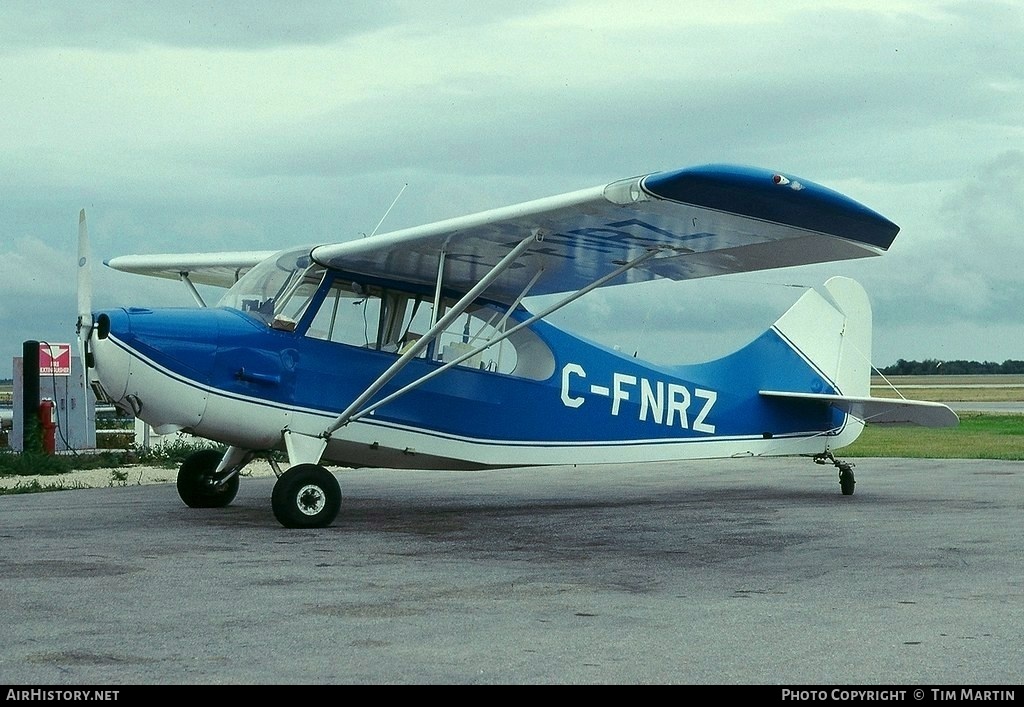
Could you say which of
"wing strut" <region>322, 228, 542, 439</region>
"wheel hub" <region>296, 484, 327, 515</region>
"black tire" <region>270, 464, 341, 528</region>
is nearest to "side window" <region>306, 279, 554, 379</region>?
"wing strut" <region>322, 228, 542, 439</region>

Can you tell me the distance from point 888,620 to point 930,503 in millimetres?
7536

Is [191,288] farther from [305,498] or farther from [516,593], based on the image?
[516,593]

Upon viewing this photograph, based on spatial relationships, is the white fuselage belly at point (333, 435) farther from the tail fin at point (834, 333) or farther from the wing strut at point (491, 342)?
the tail fin at point (834, 333)

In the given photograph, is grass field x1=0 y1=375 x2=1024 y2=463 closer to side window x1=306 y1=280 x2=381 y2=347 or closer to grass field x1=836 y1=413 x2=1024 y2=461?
grass field x1=836 y1=413 x2=1024 y2=461

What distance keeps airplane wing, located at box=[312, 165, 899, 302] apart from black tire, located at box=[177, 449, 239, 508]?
2811 mm

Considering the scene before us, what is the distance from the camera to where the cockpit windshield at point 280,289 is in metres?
10.8

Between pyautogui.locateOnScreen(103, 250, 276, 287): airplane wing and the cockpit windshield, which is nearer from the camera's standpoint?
the cockpit windshield

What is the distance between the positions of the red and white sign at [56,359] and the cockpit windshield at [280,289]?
593 inches

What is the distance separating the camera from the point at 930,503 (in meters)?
13.2

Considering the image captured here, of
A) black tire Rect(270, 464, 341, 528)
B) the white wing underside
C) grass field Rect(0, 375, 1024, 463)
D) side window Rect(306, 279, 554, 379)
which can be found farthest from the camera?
grass field Rect(0, 375, 1024, 463)

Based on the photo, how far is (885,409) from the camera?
14.1 metres

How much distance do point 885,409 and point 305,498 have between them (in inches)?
292

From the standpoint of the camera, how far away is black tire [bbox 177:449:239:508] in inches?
482
